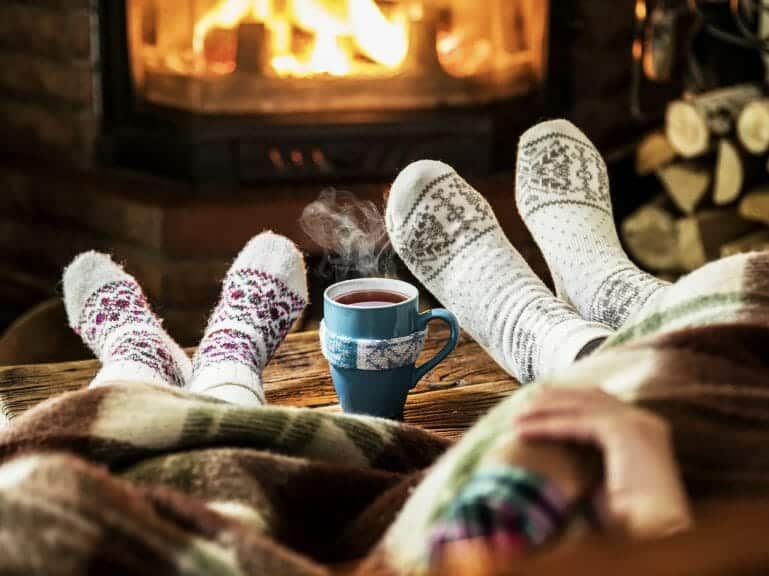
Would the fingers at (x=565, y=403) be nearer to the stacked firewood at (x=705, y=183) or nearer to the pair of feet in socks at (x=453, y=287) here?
the pair of feet in socks at (x=453, y=287)

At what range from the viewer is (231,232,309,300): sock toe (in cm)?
105

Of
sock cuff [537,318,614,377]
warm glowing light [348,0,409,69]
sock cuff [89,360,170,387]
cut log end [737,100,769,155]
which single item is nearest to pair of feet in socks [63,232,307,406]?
sock cuff [89,360,170,387]

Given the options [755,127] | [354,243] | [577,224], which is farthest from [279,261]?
[755,127]

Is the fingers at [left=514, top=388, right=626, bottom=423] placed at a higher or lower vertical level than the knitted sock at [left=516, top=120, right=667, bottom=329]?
higher

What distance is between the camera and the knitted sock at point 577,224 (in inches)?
39.5

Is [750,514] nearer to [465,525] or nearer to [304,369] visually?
[465,525]

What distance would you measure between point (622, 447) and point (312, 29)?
4.71ft

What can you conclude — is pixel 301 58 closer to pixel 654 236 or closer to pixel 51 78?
pixel 51 78

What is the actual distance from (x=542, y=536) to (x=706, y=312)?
25 centimetres

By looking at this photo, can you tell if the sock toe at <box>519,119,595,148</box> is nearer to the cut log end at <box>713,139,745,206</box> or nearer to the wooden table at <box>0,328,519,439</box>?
the wooden table at <box>0,328,519,439</box>

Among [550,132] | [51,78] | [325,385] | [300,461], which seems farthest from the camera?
[51,78]

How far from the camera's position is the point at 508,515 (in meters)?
0.45

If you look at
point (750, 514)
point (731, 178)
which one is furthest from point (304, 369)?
point (731, 178)

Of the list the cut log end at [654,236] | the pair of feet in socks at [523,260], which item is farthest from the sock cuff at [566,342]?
the cut log end at [654,236]
